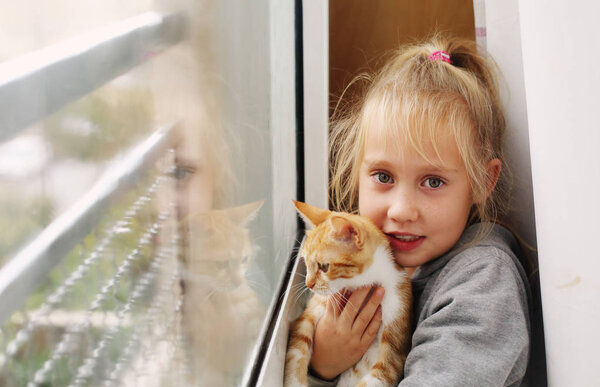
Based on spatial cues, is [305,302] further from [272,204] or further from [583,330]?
[583,330]

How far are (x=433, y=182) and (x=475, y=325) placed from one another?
25 centimetres

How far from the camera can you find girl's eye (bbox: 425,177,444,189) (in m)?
0.83

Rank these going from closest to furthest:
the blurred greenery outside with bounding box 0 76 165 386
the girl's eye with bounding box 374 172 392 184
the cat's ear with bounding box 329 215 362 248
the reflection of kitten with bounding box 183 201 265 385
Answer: the blurred greenery outside with bounding box 0 76 165 386, the reflection of kitten with bounding box 183 201 265 385, the cat's ear with bounding box 329 215 362 248, the girl's eye with bounding box 374 172 392 184

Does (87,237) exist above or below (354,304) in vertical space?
above

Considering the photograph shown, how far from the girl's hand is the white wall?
28 cm

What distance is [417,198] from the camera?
2.69 feet

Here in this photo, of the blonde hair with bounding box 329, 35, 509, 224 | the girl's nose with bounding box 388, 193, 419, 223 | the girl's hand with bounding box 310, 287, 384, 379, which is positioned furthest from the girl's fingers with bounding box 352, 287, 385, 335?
the blonde hair with bounding box 329, 35, 509, 224

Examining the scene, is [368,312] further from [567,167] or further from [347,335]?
[567,167]

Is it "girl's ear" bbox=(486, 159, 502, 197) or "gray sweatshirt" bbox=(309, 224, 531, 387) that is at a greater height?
"girl's ear" bbox=(486, 159, 502, 197)

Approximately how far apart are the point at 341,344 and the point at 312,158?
0.49m

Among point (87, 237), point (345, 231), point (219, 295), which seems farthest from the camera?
point (345, 231)

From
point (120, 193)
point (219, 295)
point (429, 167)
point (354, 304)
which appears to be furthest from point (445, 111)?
point (120, 193)

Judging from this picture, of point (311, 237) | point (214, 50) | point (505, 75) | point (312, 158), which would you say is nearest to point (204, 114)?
point (214, 50)

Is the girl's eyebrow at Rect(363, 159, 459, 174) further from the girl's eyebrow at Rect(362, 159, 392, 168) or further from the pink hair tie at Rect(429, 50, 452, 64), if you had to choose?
the pink hair tie at Rect(429, 50, 452, 64)
